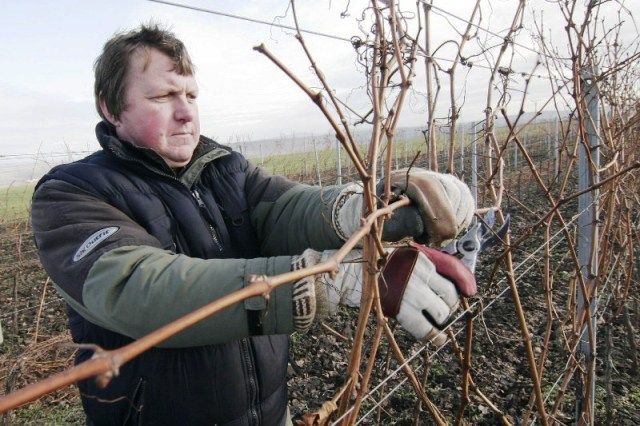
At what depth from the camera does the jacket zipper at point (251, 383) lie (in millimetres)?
1388

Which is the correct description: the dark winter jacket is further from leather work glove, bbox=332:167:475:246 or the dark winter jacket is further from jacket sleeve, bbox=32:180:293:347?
leather work glove, bbox=332:167:475:246

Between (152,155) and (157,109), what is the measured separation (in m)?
0.15

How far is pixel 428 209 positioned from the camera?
1195 mm

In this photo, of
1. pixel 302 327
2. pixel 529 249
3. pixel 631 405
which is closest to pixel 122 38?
pixel 302 327

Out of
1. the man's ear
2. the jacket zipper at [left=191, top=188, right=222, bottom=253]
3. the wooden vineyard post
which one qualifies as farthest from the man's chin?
the wooden vineyard post

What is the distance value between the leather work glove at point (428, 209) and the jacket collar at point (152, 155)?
54cm

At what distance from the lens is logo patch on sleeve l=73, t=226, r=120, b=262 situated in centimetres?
103

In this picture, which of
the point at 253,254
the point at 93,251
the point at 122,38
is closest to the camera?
the point at 93,251

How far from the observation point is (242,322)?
3.16 ft

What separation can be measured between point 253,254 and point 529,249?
5.97 metres

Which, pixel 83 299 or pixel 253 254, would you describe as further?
pixel 253 254

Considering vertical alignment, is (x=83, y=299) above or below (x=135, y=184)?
below

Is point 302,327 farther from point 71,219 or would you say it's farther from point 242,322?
point 71,219

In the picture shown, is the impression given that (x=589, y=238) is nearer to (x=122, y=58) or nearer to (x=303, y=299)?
(x=303, y=299)
